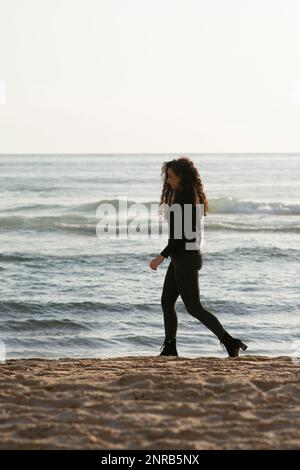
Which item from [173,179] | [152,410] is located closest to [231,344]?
[173,179]

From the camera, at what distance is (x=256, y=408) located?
516cm

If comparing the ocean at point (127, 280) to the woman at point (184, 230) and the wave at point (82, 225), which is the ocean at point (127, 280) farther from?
the woman at point (184, 230)

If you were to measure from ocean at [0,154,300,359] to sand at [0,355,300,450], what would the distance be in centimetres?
352

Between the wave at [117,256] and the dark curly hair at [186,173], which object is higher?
the dark curly hair at [186,173]

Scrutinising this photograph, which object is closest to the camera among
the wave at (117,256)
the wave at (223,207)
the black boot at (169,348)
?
the black boot at (169,348)

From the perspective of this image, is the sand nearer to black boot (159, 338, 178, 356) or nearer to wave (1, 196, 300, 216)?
black boot (159, 338, 178, 356)

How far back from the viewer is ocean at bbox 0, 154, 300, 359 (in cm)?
998


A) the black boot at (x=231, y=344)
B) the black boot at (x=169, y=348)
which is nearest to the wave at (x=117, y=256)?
the black boot at (x=169, y=348)

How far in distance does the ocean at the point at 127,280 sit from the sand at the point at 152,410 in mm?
3516

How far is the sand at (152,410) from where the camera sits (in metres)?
4.61

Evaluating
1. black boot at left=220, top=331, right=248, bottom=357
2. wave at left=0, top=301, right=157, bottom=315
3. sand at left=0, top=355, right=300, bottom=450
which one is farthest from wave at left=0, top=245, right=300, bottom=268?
sand at left=0, top=355, right=300, bottom=450

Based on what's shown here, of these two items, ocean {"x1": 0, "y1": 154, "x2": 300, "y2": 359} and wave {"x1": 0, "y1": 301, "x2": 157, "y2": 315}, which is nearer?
ocean {"x1": 0, "y1": 154, "x2": 300, "y2": 359}

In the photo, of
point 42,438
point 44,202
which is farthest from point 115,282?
point 44,202
